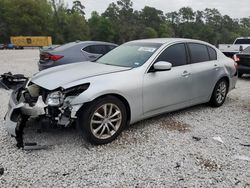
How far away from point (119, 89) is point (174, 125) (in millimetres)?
1406

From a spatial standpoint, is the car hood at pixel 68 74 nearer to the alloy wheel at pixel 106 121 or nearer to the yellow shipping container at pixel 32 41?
the alloy wheel at pixel 106 121

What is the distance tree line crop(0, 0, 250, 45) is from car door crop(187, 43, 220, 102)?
61.8 m

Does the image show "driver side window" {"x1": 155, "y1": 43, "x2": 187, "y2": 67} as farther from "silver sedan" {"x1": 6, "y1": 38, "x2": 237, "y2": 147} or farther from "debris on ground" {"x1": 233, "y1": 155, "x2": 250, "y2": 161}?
"debris on ground" {"x1": 233, "y1": 155, "x2": 250, "y2": 161}

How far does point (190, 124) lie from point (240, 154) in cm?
122

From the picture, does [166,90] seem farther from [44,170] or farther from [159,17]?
[159,17]

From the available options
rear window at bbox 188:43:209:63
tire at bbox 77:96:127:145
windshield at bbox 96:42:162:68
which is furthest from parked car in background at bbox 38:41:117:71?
tire at bbox 77:96:127:145

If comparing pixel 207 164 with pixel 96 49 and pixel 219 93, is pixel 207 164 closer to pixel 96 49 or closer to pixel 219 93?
pixel 219 93

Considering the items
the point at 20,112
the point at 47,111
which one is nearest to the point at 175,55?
the point at 47,111

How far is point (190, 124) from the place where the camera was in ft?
16.0

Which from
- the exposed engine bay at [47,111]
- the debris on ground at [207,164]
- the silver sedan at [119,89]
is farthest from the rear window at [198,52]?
the exposed engine bay at [47,111]

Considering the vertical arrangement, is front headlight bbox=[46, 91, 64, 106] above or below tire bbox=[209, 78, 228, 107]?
above

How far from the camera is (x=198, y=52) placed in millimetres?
5523

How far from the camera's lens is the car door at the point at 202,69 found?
17.2 feet

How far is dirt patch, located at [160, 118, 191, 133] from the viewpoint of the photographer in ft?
15.1
